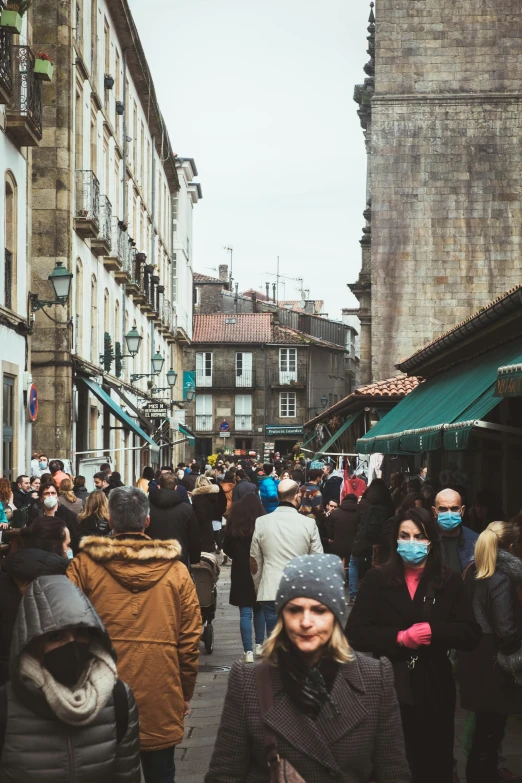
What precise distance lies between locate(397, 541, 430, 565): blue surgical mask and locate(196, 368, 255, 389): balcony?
74.3 m

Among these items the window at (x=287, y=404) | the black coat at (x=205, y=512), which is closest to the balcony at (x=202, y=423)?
the window at (x=287, y=404)

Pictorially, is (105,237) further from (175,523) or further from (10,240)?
(175,523)

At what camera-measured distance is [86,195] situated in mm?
26156

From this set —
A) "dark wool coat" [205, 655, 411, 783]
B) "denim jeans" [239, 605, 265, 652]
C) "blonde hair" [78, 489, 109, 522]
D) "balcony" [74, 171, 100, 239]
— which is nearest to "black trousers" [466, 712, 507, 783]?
"dark wool coat" [205, 655, 411, 783]

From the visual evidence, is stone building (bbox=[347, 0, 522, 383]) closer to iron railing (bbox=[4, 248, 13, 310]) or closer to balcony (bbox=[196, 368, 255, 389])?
iron railing (bbox=[4, 248, 13, 310])

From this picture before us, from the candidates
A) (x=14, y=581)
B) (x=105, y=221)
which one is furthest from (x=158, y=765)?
(x=105, y=221)

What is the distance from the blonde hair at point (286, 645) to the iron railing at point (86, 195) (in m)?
22.6

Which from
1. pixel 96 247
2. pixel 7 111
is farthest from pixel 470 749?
pixel 96 247

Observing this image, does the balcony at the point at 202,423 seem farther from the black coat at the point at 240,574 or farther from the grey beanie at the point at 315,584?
the grey beanie at the point at 315,584

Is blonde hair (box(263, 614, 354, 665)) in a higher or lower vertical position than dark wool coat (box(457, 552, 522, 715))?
higher

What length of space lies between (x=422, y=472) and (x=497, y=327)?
853 centimetres

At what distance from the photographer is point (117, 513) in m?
5.95

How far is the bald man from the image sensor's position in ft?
27.0

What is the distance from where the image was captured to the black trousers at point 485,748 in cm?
649
